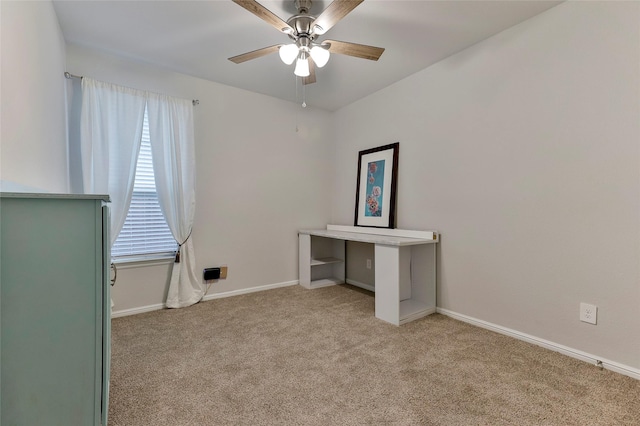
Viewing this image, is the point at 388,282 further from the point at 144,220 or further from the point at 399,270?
the point at 144,220

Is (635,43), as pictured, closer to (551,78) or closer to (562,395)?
(551,78)

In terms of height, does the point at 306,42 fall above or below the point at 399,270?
above

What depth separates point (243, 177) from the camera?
11.1ft

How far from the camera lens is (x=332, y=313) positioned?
2756 mm

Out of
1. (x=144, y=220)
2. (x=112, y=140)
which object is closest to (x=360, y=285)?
(x=144, y=220)

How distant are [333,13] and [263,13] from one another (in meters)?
0.41

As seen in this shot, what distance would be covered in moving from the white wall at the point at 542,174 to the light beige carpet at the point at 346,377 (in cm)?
37

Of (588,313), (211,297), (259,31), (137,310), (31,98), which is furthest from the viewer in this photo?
(211,297)

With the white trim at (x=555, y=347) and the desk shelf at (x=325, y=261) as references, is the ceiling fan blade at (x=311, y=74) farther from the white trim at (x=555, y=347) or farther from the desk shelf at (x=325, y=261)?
the white trim at (x=555, y=347)

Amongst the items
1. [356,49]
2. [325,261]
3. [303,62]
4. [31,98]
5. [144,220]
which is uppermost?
[356,49]

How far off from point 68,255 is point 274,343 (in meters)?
1.56

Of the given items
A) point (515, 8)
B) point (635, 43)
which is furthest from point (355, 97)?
point (635, 43)

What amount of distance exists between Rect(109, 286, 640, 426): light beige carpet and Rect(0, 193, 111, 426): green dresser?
0.58m

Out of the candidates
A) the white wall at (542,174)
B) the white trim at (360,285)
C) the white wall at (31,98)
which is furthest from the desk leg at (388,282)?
the white wall at (31,98)
